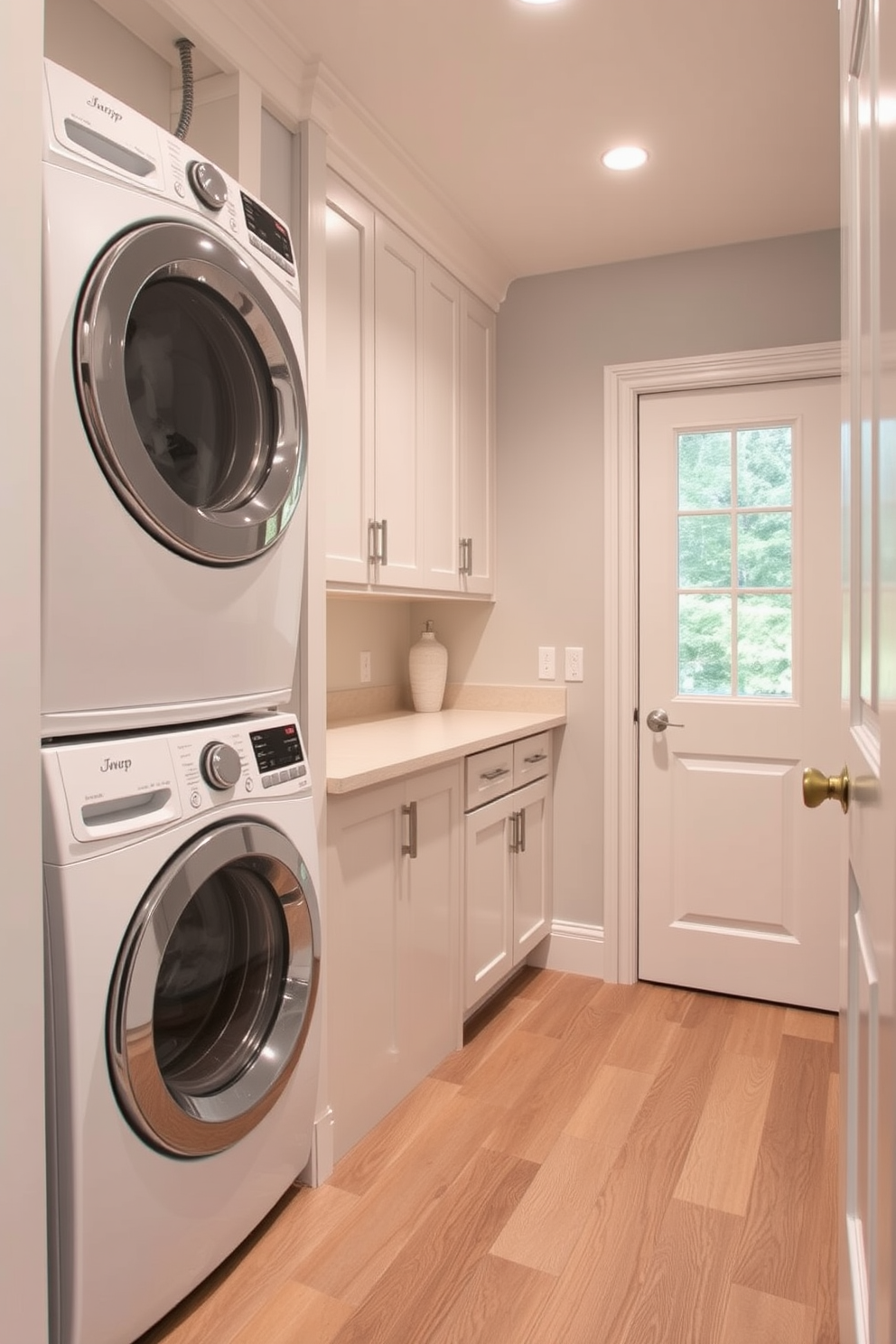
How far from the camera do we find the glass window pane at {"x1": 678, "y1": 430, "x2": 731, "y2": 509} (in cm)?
303

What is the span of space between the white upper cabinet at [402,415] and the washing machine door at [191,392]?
640 millimetres

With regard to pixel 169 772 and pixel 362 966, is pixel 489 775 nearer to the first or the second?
pixel 362 966

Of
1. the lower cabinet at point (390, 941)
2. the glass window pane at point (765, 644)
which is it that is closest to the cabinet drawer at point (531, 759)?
the lower cabinet at point (390, 941)

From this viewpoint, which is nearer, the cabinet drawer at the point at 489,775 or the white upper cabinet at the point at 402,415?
the white upper cabinet at the point at 402,415

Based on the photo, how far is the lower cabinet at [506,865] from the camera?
261 centimetres

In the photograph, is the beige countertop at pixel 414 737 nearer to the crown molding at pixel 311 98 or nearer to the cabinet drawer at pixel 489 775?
the cabinet drawer at pixel 489 775

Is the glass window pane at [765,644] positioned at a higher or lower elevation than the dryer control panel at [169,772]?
higher

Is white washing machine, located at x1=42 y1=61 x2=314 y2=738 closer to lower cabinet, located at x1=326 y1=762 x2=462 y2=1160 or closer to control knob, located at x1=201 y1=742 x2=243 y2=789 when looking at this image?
control knob, located at x1=201 y1=742 x2=243 y2=789

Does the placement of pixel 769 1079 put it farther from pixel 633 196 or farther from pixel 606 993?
pixel 633 196

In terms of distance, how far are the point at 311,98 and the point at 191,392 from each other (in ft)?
3.17

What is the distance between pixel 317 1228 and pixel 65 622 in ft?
4.48

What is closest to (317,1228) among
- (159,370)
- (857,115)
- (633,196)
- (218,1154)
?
(218,1154)

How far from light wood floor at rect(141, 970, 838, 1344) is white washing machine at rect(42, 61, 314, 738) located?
108 cm

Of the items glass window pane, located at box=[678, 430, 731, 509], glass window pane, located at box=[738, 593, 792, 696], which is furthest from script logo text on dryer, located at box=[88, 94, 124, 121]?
glass window pane, located at box=[738, 593, 792, 696]
